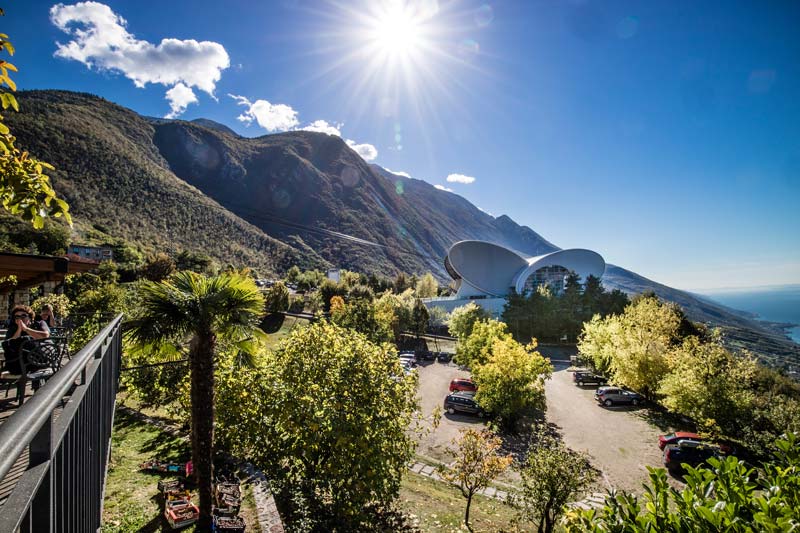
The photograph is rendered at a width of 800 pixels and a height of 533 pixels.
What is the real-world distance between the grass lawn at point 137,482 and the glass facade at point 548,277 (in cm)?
6281

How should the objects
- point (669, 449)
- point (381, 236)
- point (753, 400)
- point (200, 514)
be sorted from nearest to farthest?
point (200, 514) → point (669, 449) → point (753, 400) → point (381, 236)

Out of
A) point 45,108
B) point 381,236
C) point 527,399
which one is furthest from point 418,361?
point 381,236

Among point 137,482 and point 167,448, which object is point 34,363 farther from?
point 167,448

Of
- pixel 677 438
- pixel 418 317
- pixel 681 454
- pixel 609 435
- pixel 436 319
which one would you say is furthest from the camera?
pixel 436 319

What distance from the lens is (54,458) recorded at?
143 centimetres

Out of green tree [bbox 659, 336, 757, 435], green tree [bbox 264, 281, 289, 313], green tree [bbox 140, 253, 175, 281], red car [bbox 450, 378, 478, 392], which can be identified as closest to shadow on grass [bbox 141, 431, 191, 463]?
red car [bbox 450, 378, 478, 392]

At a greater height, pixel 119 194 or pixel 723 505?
→ pixel 119 194

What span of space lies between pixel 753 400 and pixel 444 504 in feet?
50.7

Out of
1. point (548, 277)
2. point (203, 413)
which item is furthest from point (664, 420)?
point (548, 277)

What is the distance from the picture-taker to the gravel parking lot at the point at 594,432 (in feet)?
50.5

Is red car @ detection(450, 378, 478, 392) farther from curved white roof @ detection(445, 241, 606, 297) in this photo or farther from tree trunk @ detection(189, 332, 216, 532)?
curved white roof @ detection(445, 241, 606, 297)

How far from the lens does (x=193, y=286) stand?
740cm

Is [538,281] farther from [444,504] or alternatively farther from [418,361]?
[444,504]

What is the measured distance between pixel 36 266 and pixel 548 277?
227 ft
